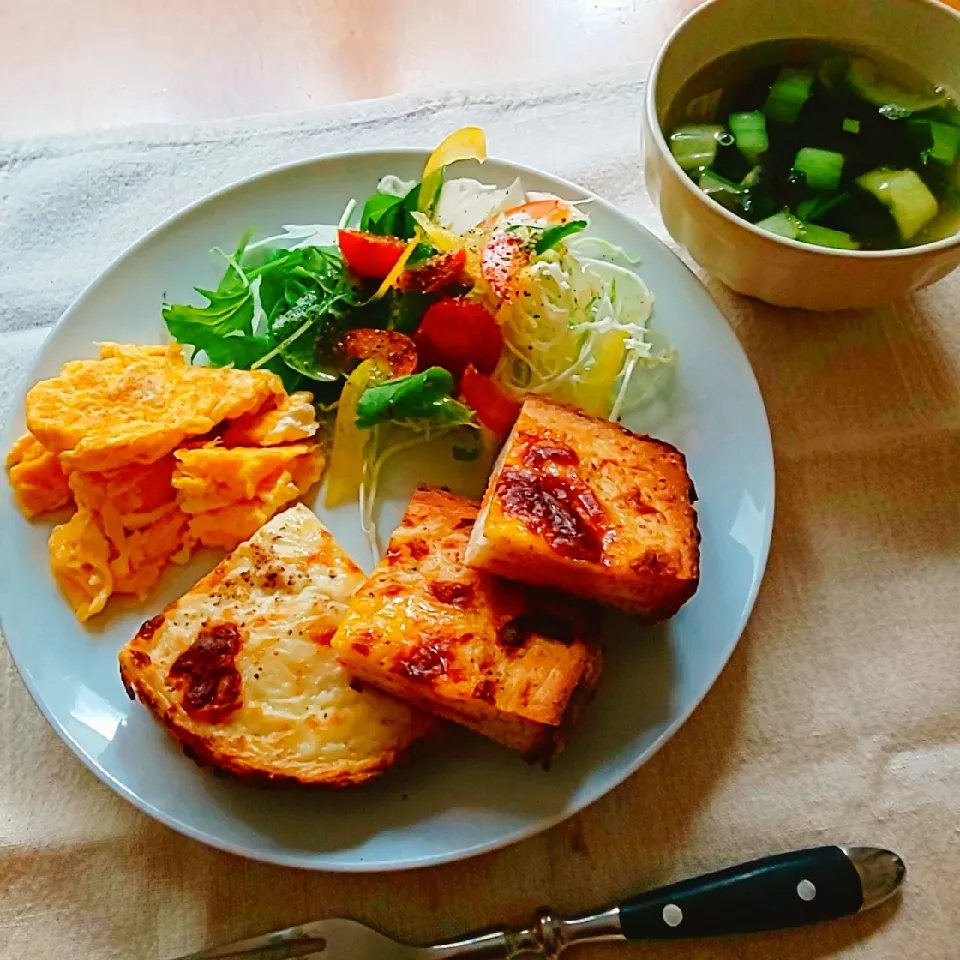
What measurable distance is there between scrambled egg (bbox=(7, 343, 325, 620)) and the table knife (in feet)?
2.74

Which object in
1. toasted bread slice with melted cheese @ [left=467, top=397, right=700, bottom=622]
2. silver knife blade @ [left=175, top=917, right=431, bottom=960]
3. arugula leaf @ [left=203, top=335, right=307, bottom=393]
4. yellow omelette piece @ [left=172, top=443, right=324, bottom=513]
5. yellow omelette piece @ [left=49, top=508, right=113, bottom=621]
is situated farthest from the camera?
arugula leaf @ [left=203, top=335, right=307, bottom=393]

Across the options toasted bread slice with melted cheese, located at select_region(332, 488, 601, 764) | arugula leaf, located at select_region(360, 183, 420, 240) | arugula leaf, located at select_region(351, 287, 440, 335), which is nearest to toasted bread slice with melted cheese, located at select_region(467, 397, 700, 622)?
toasted bread slice with melted cheese, located at select_region(332, 488, 601, 764)

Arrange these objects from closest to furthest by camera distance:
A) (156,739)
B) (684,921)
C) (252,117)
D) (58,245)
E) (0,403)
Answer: (684,921) → (156,739) → (0,403) → (58,245) → (252,117)

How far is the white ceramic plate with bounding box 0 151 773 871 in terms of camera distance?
201 cm

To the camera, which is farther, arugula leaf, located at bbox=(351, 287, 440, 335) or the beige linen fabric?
arugula leaf, located at bbox=(351, 287, 440, 335)

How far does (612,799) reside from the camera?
7.13 feet

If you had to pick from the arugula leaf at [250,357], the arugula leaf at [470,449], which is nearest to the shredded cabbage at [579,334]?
the arugula leaf at [470,449]

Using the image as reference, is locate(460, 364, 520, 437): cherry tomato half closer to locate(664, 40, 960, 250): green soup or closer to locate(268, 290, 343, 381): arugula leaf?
locate(268, 290, 343, 381): arugula leaf

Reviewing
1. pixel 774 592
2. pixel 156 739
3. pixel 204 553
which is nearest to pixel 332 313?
pixel 204 553

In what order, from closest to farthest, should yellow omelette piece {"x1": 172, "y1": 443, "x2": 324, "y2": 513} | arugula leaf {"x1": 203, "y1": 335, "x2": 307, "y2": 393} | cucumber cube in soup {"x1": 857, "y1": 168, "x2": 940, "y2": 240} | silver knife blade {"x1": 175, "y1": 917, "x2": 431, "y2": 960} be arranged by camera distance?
silver knife blade {"x1": 175, "y1": 917, "x2": 431, "y2": 960} < yellow omelette piece {"x1": 172, "y1": 443, "x2": 324, "y2": 513} < cucumber cube in soup {"x1": 857, "y1": 168, "x2": 940, "y2": 240} < arugula leaf {"x1": 203, "y1": 335, "x2": 307, "y2": 393}

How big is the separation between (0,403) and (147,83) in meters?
1.27

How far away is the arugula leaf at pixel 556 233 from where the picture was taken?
2.58 m

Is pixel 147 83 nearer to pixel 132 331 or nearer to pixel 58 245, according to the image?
pixel 58 245

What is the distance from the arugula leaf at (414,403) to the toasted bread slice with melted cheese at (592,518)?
20 centimetres
